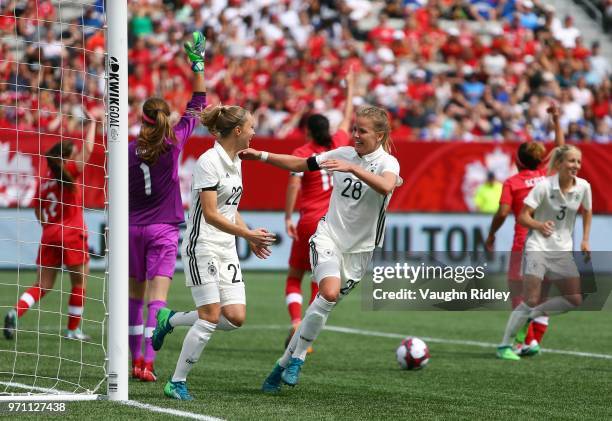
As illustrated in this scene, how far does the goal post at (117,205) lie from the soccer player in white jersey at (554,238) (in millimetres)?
4653

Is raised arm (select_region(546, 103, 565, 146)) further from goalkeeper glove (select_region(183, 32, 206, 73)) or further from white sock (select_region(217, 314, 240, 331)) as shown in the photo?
white sock (select_region(217, 314, 240, 331))

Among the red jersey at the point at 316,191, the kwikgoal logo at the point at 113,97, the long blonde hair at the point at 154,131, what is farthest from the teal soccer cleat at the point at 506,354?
the kwikgoal logo at the point at 113,97

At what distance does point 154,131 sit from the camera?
8797 millimetres

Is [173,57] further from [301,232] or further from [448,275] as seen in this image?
[448,275]

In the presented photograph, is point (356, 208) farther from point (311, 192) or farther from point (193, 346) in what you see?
point (311, 192)

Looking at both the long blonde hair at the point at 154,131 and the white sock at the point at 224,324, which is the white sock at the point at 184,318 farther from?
the long blonde hair at the point at 154,131

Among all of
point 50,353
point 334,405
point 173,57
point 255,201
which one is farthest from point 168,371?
point 173,57

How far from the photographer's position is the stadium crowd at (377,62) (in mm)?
22706

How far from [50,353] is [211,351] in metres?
1.56

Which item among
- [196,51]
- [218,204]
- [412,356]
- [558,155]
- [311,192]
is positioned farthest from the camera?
[311,192]

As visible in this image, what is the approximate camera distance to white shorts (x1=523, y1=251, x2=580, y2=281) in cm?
1109

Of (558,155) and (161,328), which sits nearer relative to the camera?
(161,328)

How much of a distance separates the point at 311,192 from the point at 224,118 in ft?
12.6

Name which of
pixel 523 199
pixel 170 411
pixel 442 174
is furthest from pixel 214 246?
pixel 442 174
